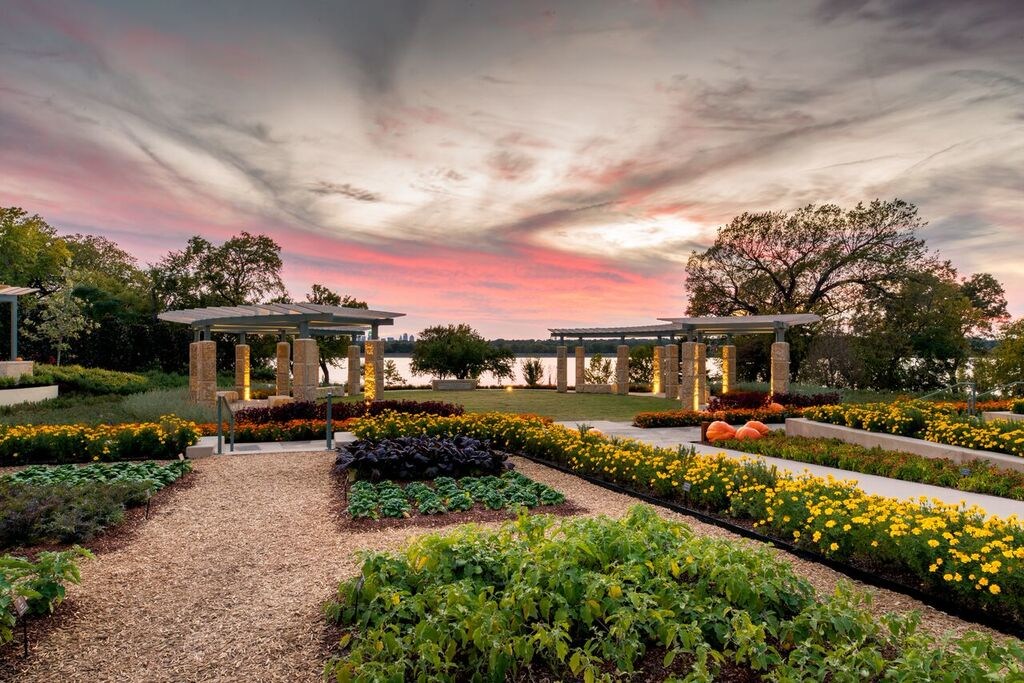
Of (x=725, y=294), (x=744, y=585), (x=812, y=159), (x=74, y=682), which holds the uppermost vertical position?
(x=812, y=159)

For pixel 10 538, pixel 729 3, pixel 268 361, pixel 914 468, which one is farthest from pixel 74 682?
pixel 268 361

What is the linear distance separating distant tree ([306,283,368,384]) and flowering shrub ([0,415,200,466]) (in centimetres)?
2383

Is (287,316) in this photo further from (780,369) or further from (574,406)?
(780,369)

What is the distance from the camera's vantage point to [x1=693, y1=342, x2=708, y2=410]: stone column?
1895 centimetres

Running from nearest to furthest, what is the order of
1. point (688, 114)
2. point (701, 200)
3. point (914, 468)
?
point (914, 468) → point (688, 114) → point (701, 200)

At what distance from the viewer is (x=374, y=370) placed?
18.6 meters

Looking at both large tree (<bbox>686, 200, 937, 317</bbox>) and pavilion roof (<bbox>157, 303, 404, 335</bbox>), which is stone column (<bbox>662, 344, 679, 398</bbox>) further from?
pavilion roof (<bbox>157, 303, 404, 335</bbox>)

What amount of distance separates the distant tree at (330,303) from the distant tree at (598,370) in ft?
43.2

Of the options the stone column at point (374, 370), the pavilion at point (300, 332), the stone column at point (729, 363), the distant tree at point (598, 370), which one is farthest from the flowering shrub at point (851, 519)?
the distant tree at point (598, 370)

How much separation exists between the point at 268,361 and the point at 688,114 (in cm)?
2901

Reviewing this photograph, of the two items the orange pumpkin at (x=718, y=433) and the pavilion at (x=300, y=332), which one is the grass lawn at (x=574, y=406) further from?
the orange pumpkin at (x=718, y=433)

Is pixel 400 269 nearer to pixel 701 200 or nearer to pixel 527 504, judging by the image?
pixel 701 200

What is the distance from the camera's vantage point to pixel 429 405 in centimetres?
1522

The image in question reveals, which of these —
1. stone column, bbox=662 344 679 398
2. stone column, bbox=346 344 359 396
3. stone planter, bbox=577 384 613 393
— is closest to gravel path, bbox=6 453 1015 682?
stone column, bbox=662 344 679 398
